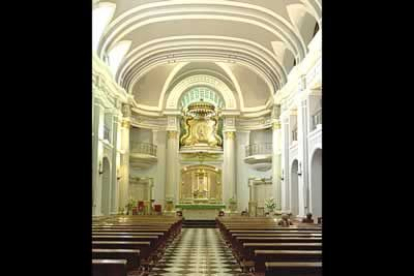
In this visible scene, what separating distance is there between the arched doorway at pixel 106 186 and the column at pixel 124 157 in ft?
9.52

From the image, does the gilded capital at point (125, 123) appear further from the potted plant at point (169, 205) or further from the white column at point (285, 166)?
the white column at point (285, 166)

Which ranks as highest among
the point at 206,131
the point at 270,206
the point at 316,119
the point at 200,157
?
the point at 206,131

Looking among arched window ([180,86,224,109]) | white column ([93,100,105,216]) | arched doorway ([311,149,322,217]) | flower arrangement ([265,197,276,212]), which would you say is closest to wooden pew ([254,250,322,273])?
arched doorway ([311,149,322,217])

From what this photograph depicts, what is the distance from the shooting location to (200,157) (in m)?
27.4

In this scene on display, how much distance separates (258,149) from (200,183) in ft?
11.6

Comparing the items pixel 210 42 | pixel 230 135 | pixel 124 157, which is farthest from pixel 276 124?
pixel 124 157

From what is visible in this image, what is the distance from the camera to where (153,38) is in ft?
68.3

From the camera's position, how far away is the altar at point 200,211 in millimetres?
25484

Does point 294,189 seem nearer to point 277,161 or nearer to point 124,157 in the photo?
point 277,161

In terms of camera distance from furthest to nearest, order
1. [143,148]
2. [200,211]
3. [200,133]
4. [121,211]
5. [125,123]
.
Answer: [200,133] → [143,148] → [200,211] → [125,123] → [121,211]

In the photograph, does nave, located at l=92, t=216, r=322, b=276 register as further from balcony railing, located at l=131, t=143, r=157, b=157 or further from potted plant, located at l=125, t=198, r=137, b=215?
balcony railing, located at l=131, t=143, r=157, b=157
